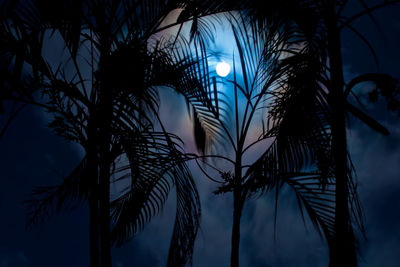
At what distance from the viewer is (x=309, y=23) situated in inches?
94.2

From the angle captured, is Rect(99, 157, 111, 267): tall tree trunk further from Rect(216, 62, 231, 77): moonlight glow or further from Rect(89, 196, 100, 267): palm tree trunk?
Rect(216, 62, 231, 77): moonlight glow

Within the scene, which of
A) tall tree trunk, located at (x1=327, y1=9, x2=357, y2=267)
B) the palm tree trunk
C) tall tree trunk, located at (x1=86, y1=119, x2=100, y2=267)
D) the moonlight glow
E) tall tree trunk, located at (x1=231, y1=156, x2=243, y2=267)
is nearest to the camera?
tall tree trunk, located at (x1=327, y1=9, x2=357, y2=267)

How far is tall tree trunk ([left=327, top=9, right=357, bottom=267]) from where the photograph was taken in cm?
190

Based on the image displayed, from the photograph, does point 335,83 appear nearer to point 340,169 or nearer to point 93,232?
point 340,169

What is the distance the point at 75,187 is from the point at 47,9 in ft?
4.79

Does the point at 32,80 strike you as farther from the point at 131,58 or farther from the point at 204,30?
the point at 204,30

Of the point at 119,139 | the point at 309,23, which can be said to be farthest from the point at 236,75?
the point at 119,139

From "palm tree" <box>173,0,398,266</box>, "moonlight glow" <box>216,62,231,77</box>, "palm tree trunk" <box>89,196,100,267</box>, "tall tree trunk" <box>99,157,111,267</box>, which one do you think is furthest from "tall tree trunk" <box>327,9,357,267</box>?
"palm tree trunk" <box>89,196,100,267</box>

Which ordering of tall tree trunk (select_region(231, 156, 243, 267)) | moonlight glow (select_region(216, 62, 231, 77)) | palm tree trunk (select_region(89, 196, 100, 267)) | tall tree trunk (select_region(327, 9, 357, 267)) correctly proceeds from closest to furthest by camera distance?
tall tree trunk (select_region(327, 9, 357, 267)) < palm tree trunk (select_region(89, 196, 100, 267)) < tall tree trunk (select_region(231, 156, 243, 267)) < moonlight glow (select_region(216, 62, 231, 77))

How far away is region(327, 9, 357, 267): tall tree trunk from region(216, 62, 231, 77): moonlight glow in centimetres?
131

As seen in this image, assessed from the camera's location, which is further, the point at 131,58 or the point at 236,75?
the point at 236,75

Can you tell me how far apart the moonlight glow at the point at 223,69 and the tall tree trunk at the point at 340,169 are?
131cm

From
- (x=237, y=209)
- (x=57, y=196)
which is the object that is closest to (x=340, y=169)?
(x=237, y=209)

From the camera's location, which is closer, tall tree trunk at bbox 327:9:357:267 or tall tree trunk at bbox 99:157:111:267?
tall tree trunk at bbox 327:9:357:267
